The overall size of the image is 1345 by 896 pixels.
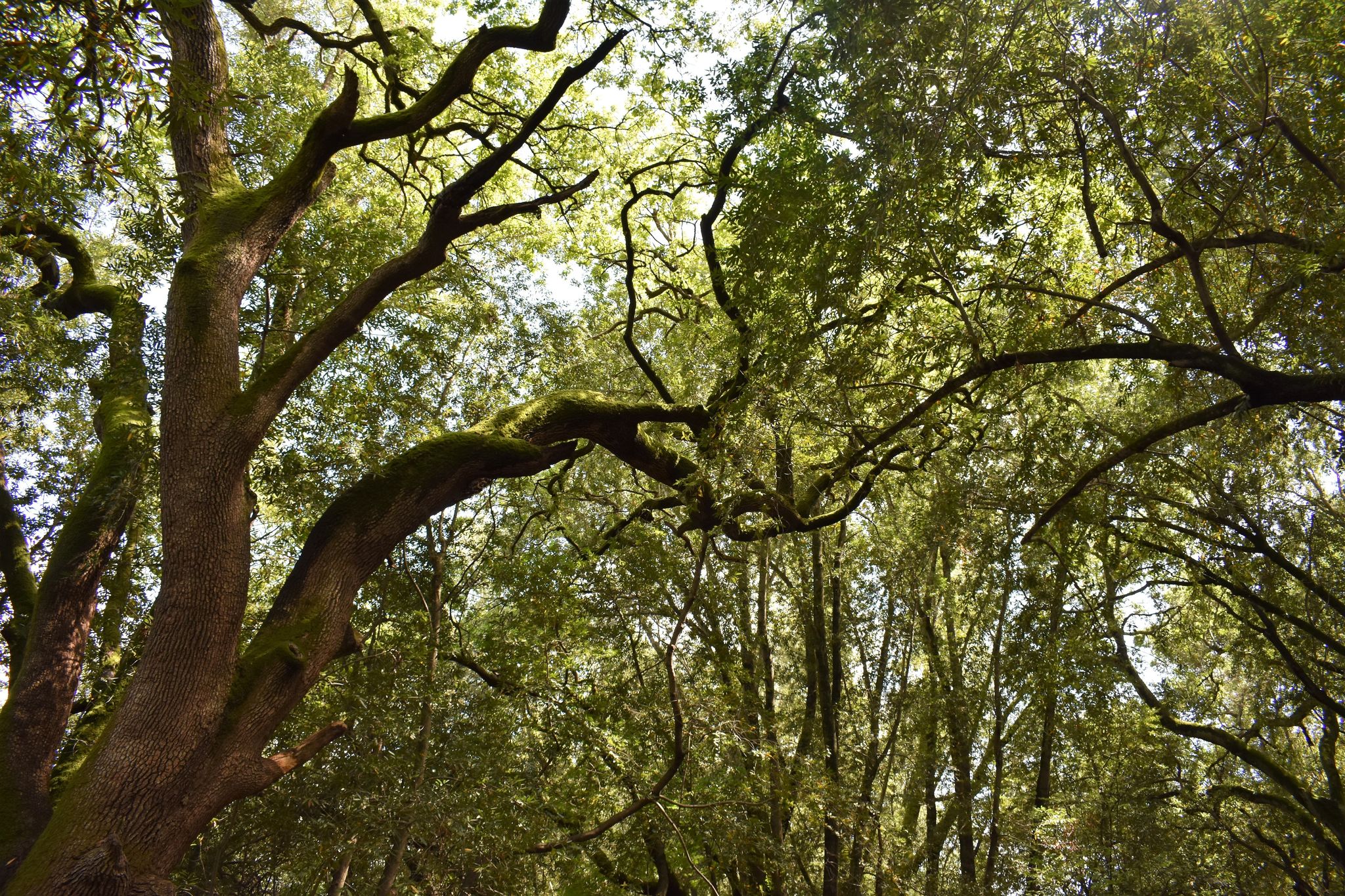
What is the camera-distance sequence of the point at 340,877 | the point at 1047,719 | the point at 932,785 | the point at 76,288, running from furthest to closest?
the point at 932,785 < the point at 1047,719 < the point at 340,877 < the point at 76,288

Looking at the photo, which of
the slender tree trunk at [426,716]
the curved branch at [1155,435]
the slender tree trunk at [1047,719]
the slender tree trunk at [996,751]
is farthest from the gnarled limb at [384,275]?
the slender tree trunk at [996,751]

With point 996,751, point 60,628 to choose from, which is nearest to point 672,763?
point 60,628

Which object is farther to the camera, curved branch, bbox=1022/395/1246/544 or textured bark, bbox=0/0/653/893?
curved branch, bbox=1022/395/1246/544

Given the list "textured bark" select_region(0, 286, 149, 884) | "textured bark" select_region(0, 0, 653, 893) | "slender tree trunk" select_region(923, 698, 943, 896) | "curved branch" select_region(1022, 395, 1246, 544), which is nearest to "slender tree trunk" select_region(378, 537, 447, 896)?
"textured bark" select_region(0, 0, 653, 893)

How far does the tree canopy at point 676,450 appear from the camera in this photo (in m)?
4.42

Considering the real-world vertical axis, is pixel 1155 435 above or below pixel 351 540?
above

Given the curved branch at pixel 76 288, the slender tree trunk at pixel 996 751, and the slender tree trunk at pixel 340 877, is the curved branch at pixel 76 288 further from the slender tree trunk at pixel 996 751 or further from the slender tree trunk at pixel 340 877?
the slender tree trunk at pixel 996 751

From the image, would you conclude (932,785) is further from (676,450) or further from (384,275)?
(384,275)

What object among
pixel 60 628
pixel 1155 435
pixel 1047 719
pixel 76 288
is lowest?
pixel 60 628

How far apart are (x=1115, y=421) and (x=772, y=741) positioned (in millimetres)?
4592

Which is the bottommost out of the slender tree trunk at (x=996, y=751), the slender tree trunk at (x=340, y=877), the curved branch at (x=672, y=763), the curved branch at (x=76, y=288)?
the slender tree trunk at (x=340, y=877)

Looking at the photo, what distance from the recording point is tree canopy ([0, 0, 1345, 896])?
4422 mm

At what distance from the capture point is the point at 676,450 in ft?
26.0

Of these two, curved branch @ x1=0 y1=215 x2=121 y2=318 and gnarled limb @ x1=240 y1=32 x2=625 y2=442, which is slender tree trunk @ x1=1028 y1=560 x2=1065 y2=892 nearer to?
gnarled limb @ x1=240 y1=32 x2=625 y2=442
